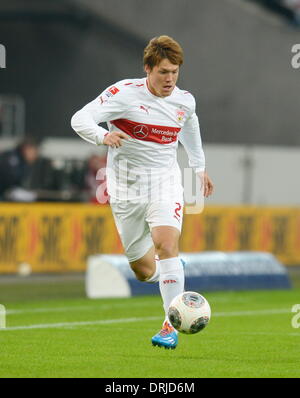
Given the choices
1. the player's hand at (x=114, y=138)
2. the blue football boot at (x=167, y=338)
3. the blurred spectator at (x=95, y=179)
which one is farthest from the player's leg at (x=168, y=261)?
the blurred spectator at (x=95, y=179)

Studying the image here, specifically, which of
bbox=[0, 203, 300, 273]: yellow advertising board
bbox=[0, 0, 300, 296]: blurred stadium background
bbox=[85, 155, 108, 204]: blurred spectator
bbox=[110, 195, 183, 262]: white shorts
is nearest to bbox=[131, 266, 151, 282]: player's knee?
bbox=[110, 195, 183, 262]: white shorts

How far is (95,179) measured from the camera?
20.8 m

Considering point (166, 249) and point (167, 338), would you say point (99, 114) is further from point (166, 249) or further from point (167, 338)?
point (167, 338)

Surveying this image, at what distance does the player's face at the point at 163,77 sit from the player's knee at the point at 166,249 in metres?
1.23

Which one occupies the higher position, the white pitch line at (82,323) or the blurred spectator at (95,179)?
the blurred spectator at (95,179)

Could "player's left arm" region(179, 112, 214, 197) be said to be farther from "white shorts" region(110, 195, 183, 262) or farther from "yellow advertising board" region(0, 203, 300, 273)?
"yellow advertising board" region(0, 203, 300, 273)

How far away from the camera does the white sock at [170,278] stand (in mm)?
9656

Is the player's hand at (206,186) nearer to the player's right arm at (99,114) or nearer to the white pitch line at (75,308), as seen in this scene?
the player's right arm at (99,114)

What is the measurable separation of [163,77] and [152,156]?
2.21ft

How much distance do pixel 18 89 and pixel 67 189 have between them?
781 cm

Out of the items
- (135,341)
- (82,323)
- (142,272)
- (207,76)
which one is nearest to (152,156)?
(142,272)
